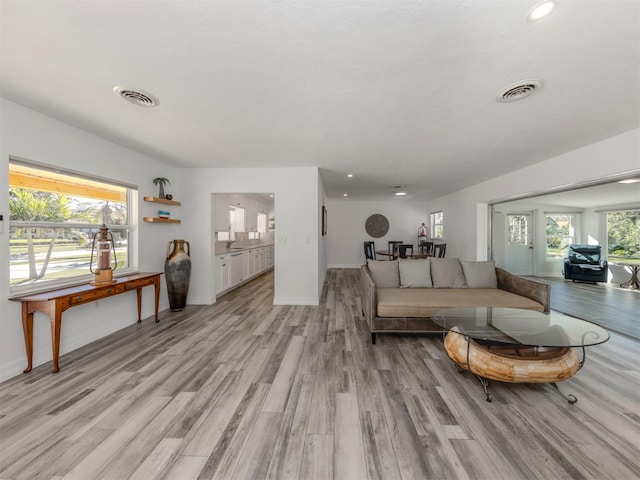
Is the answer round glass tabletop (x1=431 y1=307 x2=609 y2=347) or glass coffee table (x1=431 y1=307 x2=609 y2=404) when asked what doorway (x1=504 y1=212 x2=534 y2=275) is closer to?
round glass tabletop (x1=431 y1=307 x2=609 y2=347)

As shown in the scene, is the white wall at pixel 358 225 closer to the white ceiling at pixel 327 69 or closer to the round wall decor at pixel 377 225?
the round wall decor at pixel 377 225

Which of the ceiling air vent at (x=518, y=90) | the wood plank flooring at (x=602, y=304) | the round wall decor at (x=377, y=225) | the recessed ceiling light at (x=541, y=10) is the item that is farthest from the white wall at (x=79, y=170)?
the wood plank flooring at (x=602, y=304)

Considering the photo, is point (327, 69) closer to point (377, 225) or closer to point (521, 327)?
point (521, 327)

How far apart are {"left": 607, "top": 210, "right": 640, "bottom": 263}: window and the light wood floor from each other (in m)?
4.26

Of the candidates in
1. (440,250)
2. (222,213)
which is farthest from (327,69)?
(440,250)

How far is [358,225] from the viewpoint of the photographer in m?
8.53

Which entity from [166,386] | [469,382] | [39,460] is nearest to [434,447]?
[469,382]

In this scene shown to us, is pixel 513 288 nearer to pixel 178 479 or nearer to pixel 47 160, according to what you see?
pixel 178 479

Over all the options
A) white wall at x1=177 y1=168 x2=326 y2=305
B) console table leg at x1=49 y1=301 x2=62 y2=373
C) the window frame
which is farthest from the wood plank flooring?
console table leg at x1=49 y1=301 x2=62 y2=373

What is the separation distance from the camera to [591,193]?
4871 mm

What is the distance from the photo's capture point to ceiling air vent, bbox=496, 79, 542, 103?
5.90 feet

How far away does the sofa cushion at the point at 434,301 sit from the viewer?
2.74 metres

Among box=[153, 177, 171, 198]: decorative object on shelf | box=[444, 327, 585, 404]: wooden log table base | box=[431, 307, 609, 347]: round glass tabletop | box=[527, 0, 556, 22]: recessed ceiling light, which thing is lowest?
box=[444, 327, 585, 404]: wooden log table base

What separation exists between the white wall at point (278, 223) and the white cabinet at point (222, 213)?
68 cm
